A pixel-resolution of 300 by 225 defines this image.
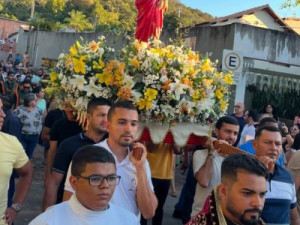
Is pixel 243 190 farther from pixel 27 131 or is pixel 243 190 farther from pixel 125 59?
pixel 27 131

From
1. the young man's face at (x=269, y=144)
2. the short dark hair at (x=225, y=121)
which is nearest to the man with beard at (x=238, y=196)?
the young man's face at (x=269, y=144)

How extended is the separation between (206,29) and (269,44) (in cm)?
228

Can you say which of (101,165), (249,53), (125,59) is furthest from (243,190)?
(249,53)

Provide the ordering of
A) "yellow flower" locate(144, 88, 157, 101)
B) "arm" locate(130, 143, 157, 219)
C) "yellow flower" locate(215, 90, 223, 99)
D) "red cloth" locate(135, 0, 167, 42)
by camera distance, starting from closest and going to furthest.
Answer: "arm" locate(130, 143, 157, 219) < "yellow flower" locate(144, 88, 157, 101) < "yellow flower" locate(215, 90, 223, 99) < "red cloth" locate(135, 0, 167, 42)

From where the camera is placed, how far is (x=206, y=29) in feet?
57.6

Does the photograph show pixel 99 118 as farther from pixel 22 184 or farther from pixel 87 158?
pixel 87 158

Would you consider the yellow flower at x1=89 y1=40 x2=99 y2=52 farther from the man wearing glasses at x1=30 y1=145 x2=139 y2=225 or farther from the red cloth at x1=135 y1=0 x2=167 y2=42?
the man wearing glasses at x1=30 y1=145 x2=139 y2=225

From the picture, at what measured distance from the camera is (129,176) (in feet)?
11.5

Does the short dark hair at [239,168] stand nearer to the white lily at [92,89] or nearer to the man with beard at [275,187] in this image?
the man with beard at [275,187]

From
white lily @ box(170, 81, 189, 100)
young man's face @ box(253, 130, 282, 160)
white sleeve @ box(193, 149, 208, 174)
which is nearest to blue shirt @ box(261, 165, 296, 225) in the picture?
young man's face @ box(253, 130, 282, 160)

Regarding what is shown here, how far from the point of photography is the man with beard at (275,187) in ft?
12.8

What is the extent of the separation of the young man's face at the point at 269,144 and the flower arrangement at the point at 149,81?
0.60m

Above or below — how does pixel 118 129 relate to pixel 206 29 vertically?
below

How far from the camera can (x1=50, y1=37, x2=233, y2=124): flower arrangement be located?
4508mm
